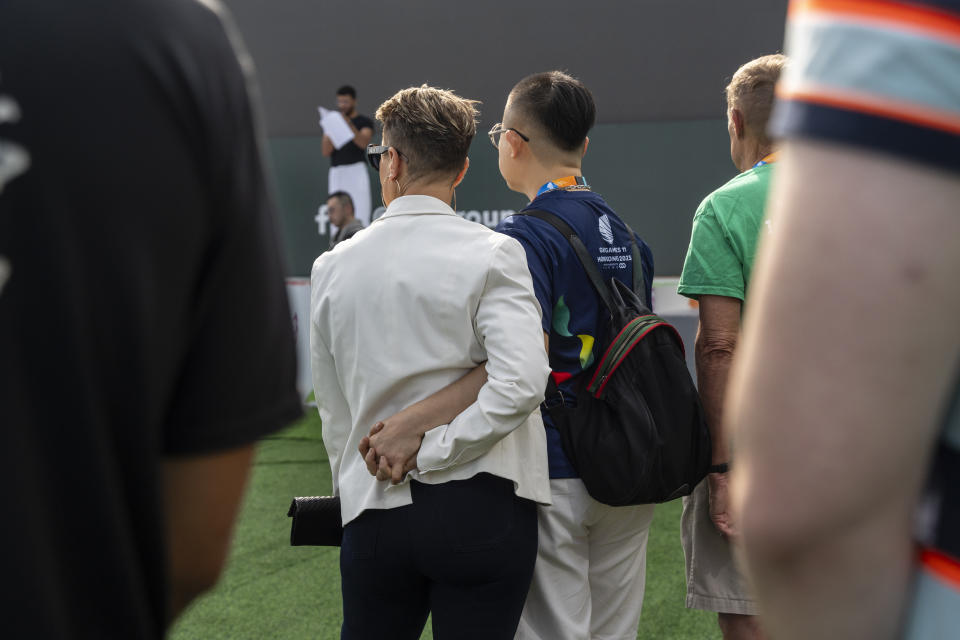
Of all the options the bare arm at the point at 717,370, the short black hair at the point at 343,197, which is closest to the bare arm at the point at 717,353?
the bare arm at the point at 717,370

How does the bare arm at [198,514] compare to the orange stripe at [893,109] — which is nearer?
the orange stripe at [893,109]

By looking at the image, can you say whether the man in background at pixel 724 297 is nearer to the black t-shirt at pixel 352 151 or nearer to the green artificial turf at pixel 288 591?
the green artificial turf at pixel 288 591

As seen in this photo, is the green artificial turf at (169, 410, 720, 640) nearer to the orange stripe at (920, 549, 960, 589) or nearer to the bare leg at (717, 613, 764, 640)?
the bare leg at (717, 613, 764, 640)

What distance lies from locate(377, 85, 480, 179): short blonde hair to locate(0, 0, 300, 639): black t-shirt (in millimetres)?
1352

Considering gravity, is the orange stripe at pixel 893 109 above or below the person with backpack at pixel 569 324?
above

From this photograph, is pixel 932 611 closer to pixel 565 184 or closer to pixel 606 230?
pixel 606 230

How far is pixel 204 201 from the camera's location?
69cm

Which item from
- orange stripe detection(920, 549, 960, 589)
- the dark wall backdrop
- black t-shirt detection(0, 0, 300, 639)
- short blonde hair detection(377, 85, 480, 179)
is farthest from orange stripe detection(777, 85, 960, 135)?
the dark wall backdrop

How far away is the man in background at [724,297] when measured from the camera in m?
2.20

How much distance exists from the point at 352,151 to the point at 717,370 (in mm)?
5753

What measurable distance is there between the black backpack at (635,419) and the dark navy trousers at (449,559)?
0.82 feet

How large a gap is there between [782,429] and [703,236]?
1.79 meters

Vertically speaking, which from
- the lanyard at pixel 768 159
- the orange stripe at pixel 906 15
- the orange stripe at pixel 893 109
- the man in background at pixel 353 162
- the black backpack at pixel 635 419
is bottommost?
the man in background at pixel 353 162

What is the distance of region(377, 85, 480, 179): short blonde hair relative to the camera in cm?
207
